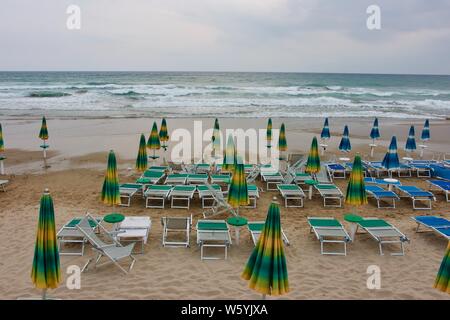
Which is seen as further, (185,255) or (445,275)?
(185,255)

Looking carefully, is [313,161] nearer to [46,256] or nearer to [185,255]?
[185,255]

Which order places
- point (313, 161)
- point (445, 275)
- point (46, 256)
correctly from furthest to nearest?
point (313, 161), point (46, 256), point (445, 275)

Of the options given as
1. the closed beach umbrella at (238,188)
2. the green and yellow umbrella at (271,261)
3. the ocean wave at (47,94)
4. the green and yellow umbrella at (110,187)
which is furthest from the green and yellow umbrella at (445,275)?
the ocean wave at (47,94)

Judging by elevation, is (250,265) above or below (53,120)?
below

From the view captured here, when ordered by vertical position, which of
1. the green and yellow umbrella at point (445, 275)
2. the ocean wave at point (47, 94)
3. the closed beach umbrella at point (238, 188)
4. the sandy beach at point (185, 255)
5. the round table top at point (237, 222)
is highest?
the ocean wave at point (47, 94)

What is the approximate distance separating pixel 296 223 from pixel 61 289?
16.7 feet

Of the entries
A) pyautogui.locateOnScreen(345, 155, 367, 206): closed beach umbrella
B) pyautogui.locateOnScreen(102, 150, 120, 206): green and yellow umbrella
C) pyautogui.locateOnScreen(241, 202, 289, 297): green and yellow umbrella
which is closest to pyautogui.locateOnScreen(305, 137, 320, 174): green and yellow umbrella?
pyautogui.locateOnScreen(345, 155, 367, 206): closed beach umbrella

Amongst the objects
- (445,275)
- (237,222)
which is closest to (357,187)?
(237,222)

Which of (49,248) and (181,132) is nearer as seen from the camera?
(49,248)

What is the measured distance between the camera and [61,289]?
5516 millimetres

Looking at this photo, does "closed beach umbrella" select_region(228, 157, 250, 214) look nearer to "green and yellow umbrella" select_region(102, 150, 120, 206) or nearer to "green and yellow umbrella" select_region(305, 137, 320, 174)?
"green and yellow umbrella" select_region(102, 150, 120, 206)

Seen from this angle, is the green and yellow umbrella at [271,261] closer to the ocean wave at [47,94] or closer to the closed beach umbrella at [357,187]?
the closed beach umbrella at [357,187]

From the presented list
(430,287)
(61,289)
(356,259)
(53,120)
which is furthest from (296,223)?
(53,120)
